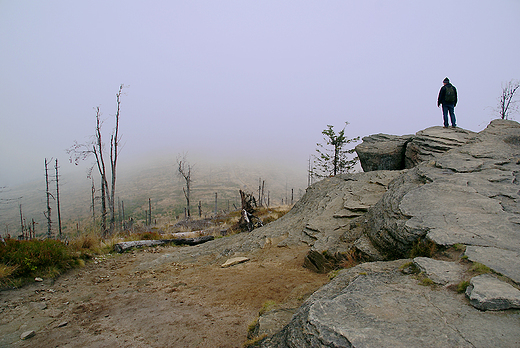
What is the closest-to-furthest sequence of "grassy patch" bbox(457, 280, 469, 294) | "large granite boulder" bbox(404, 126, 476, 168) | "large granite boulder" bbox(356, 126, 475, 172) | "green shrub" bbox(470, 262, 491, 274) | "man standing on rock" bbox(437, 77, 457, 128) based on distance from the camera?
1. "grassy patch" bbox(457, 280, 469, 294)
2. "green shrub" bbox(470, 262, 491, 274)
3. "large granite boulder" bbox(404, 126, 476, 168)
4. "large granite boulder" bbox(356, 126, 475, 172)
5. "man standing on rock" bbox(437, 77, 457, 128)

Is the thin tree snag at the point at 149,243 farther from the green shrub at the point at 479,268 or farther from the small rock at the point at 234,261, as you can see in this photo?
the green shrub at the point at 479,268

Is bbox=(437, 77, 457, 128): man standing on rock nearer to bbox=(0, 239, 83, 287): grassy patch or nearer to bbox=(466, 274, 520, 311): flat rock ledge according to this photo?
bbox=(466, 274, 520, 311): flat rock ledge

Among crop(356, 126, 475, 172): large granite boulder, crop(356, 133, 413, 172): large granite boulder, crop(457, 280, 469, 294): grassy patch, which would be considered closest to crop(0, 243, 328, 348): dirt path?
crop(457, 280, 469, 294): grassy patch

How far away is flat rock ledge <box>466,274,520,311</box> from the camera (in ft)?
7.19

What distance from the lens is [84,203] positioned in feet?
242

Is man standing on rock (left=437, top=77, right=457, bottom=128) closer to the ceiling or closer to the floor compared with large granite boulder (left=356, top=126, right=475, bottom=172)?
closer to the ceiling

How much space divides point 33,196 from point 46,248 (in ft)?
355

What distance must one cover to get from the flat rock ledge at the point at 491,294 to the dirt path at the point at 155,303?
90.7 inches

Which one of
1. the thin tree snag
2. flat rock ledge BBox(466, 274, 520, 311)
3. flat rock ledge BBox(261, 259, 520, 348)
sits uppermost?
flat rock ledge BBox(466, 274, 520, 311)

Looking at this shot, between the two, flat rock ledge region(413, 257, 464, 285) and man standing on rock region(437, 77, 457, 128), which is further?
man standing on rock region(437, 77, 457, 128)

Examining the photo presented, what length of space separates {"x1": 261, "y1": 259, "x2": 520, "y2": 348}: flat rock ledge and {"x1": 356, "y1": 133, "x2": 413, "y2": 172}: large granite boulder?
12.0 m

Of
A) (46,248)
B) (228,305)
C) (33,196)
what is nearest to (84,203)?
(33,196)

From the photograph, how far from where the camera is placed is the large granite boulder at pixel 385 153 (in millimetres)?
13680

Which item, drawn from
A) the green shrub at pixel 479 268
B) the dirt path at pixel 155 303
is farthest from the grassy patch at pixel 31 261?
the green shrub at pixel 479 268
